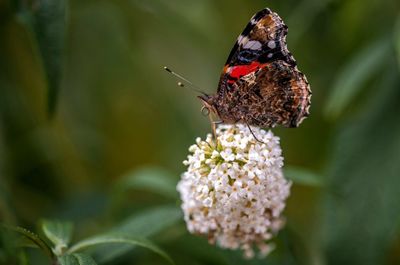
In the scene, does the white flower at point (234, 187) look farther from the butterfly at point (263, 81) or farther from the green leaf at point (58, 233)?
the green leaf at point (58, 233)

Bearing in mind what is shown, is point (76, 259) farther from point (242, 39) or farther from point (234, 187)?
point (242, 39)

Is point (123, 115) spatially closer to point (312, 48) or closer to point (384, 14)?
point (312, 48)

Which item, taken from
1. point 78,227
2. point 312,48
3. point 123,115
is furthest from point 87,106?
point 312,48

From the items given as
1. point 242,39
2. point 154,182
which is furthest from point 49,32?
point 154,182

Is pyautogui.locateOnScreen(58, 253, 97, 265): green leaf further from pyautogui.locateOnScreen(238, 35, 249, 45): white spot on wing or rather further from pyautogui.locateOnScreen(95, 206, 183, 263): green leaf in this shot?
pyautogui.locateOnScreen(238, 35, 249, 45): white spot on wing

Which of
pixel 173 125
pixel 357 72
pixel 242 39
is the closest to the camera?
pixel 242 39

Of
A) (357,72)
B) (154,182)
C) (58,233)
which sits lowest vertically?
(58,233)

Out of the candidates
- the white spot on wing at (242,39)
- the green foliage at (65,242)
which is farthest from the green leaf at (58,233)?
the white spot on wing at (242,39)
